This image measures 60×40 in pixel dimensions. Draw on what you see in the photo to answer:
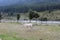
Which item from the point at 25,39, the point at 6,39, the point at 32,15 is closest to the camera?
the point at 6,39

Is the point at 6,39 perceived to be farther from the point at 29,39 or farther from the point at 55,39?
the point at 55,39

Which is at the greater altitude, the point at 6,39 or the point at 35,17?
the point at 6,39

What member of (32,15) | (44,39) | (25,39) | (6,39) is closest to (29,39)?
(25,39)

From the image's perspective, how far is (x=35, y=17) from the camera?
71.5 meters

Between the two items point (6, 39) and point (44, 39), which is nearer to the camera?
point (6, 39)

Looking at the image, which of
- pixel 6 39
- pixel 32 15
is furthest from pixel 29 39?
pixel 32 15

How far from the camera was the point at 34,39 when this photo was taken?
62.9 ft

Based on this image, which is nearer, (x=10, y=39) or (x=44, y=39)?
(x=10, y=39)

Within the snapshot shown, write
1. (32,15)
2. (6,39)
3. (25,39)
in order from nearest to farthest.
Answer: (6,39) → (25,39) → (32,15)

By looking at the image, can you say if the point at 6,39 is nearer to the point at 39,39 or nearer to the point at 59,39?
the point at 39,39

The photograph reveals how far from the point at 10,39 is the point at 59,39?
208 inches

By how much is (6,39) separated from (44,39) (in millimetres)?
4366

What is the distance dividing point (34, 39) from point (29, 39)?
0.50 meters

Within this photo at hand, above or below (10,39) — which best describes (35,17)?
below
